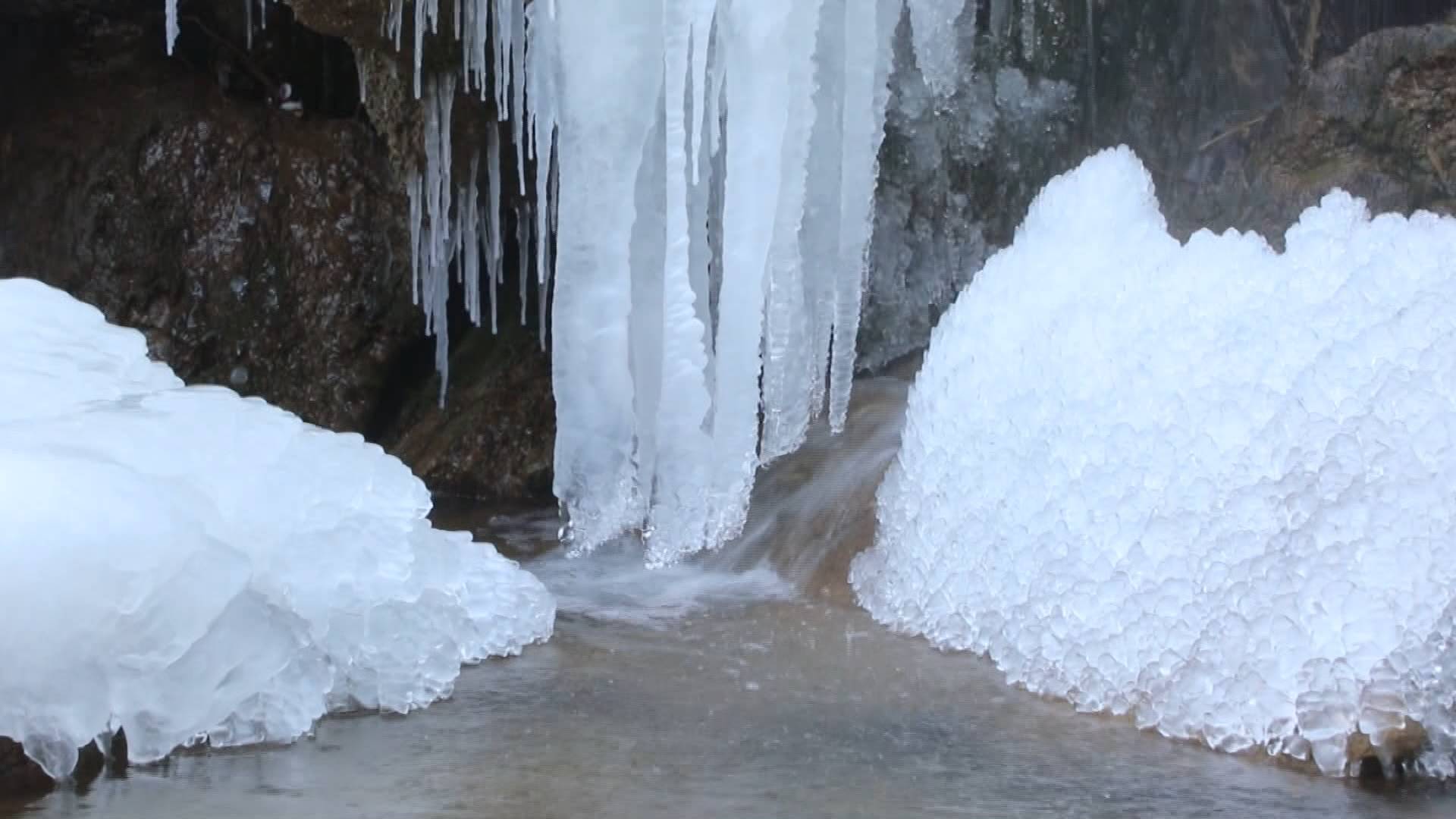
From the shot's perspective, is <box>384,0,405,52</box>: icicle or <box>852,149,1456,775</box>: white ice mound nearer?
<box>852,149,1456,775</box>: white ice mound

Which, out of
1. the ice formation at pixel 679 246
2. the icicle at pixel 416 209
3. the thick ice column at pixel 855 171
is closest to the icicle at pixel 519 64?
the ice formation at pixel 679 246

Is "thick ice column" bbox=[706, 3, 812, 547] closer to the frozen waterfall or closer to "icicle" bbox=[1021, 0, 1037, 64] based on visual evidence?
the frozen waterfall

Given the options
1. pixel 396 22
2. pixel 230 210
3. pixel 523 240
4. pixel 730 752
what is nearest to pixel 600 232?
pixel 396 22

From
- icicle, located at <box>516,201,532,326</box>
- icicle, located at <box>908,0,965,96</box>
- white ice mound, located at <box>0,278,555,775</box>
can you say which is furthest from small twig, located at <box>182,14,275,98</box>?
white ice mound, located at <box>0,278,555,775</box>

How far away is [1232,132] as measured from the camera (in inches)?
269

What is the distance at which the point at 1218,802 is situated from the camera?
323 centimetres

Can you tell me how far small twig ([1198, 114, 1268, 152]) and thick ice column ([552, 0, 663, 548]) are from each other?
2698 millimetres

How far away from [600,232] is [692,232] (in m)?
0.28

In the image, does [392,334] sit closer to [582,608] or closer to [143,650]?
[582,608]

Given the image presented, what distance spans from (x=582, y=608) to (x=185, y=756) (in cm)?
162

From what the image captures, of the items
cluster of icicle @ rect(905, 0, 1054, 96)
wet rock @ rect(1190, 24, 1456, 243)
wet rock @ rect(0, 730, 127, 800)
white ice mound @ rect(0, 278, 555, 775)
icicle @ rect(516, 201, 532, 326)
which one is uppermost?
cluster of icicle @ rect(905, 0, 1054, 96)

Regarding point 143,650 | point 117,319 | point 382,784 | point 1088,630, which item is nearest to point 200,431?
point 143,650

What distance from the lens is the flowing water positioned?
125 inches

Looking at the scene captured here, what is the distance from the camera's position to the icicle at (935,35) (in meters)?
5.83
